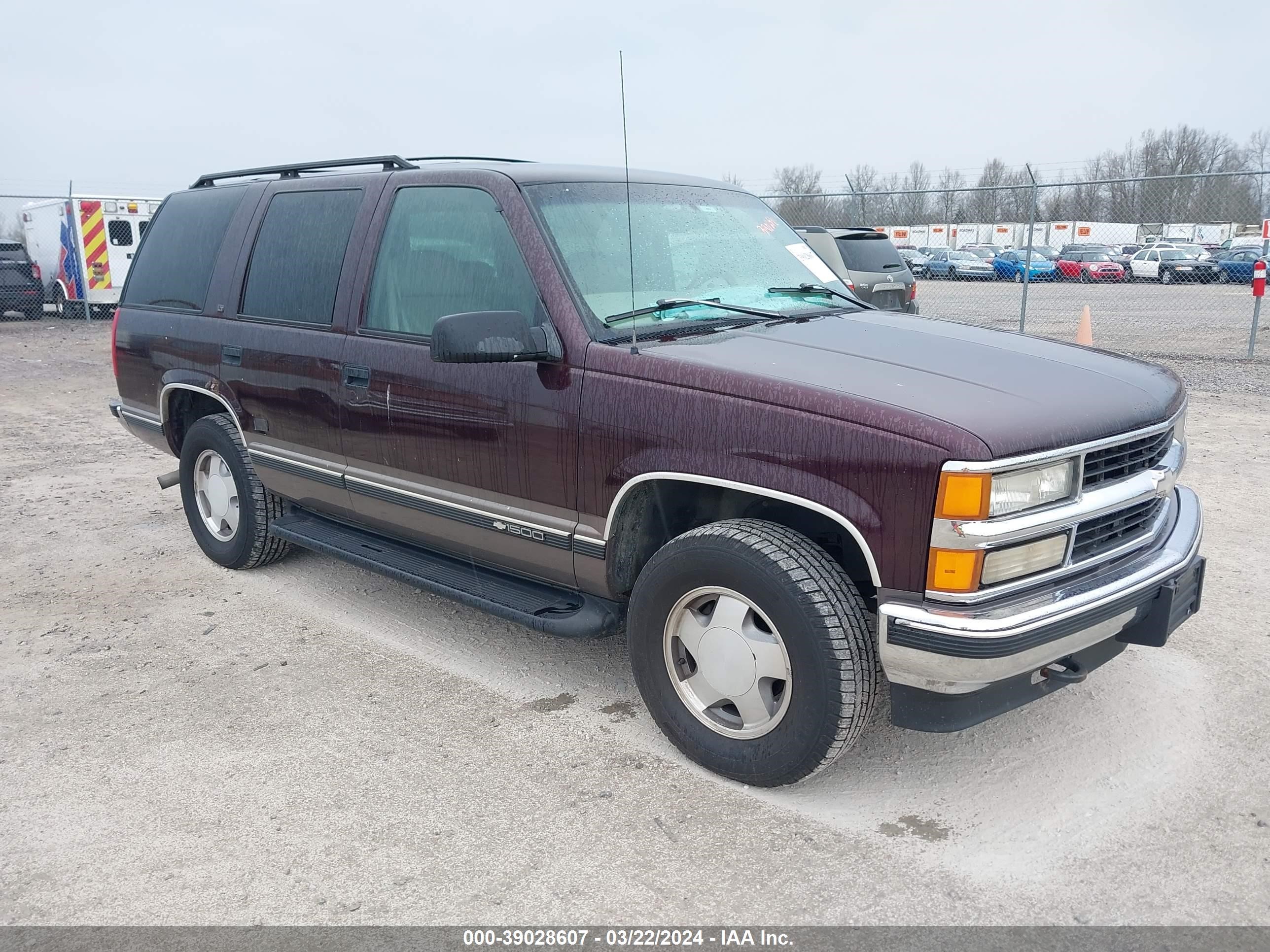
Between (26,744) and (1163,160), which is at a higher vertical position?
(1163,160)

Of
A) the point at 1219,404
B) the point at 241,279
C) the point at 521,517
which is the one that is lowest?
the point at 1219,404

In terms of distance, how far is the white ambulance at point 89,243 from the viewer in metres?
19.0

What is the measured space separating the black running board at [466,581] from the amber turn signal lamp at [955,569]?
122cm

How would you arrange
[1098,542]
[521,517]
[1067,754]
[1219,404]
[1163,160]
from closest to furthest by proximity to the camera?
[1098,542], [1067,754], [521,517], [1219,404], [1163,160]

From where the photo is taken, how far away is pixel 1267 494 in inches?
245

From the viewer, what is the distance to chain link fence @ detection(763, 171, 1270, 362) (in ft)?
52.9

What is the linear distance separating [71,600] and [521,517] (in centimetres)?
270

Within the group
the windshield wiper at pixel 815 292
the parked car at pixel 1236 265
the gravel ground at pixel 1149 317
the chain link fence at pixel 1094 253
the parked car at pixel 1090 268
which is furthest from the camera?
the parked car at pixel 1090 268

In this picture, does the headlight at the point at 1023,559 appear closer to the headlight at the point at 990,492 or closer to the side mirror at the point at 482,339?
the headlight at the point at 990,492

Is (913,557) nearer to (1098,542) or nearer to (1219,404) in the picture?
(1098,542)

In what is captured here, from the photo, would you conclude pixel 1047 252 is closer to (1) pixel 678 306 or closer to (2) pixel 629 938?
(1) pixel 678 306

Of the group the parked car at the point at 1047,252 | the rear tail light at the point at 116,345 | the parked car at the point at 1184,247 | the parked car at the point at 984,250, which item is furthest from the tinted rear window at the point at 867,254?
the parked car at the point at 1047,252

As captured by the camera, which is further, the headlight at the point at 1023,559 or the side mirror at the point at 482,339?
the side mirror at the point at 482,339

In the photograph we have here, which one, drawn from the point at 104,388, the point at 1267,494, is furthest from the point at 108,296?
the point at 1267,494
